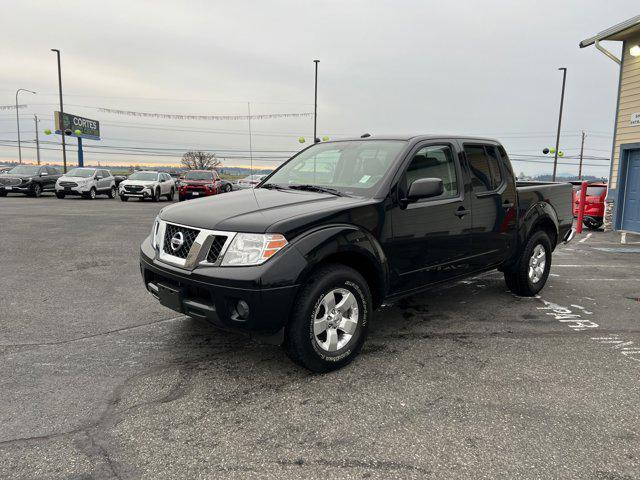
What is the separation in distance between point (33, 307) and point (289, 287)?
3.47 meters

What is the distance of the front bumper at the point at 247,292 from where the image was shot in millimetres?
3029

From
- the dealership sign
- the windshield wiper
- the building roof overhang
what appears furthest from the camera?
the dealership sign

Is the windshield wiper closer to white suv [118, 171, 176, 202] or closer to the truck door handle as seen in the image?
the truck door handle

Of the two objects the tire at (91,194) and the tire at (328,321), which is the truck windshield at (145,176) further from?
the tire at (328,321)

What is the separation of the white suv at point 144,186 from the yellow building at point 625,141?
19.0 m

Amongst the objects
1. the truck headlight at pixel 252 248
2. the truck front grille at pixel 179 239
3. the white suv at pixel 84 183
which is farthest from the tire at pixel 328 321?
the white suv at pixel 84 183

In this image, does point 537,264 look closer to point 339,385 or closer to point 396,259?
point 396,259

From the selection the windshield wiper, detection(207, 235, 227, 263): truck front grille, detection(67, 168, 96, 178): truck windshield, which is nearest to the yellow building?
the windshield wiper

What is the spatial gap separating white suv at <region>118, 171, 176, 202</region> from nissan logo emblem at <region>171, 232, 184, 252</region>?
20.8 metres

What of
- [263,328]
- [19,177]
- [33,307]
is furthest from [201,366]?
[19,177]

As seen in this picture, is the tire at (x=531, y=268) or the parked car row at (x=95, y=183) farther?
the parked car row at (x=95, y=183)

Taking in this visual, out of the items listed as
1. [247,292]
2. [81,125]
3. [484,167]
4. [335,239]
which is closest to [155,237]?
[247,292]

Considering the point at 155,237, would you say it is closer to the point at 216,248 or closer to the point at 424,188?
the point at 216,248

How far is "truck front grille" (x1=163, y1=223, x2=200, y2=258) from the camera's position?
3385 millimetres
